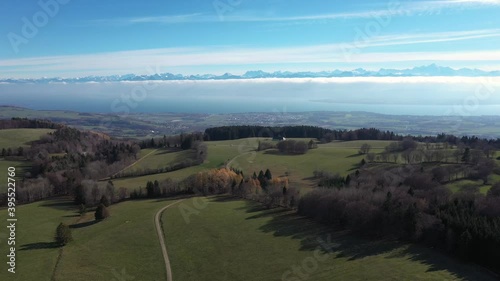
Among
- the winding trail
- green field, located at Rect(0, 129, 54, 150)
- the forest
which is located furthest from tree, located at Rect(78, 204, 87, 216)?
green field, located at Rect(0, 129, 54, 150)

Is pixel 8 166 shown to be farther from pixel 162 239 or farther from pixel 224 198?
pixel 162 239

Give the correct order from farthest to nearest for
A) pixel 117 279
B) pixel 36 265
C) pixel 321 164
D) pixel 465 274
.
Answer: pixel 321 164, pixel 36 265, pixel 117 279, pixel 465 274

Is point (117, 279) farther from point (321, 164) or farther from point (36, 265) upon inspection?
point (321, 164)

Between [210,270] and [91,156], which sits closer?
[210,270]

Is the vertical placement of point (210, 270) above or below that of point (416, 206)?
below

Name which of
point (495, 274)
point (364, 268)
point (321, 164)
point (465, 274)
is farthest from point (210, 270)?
point (321, 164)

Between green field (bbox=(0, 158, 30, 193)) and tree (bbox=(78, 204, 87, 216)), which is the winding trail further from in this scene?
green field (bbox=(0, 158, 30, 193))

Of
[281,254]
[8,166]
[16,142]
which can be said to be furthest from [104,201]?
[16,142]
